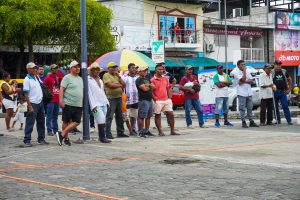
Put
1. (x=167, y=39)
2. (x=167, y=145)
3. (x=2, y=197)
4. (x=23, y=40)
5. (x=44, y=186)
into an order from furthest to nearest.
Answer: (x=167, y=39)
(x=23, y=40)
(x=167, y=145)
(x=44, y=186)
(x=2, y=197)

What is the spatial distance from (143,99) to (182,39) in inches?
1178

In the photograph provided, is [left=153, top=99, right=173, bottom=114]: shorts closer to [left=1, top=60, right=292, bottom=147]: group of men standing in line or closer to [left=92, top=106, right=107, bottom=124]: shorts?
[left=1, top=60, right=292, bottom=147]: group of men standing in line

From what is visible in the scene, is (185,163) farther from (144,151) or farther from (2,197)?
(2,197)

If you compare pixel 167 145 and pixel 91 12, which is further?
pixel 91 12

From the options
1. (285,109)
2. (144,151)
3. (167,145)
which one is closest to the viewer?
(144,151)

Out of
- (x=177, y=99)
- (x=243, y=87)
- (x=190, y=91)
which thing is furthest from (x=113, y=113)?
(x=177, y=99)

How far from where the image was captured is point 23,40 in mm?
32438

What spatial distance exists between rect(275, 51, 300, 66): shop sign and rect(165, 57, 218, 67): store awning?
10104 mm

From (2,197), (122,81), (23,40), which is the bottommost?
(2,197)

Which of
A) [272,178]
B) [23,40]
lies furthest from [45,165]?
[23,40]

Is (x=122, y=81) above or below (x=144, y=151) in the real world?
above

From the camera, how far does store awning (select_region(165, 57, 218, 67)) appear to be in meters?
38.7

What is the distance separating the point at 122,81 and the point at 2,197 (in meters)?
7.07

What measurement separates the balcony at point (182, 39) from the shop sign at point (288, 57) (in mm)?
8356
